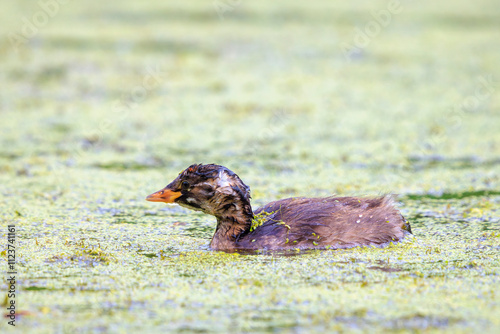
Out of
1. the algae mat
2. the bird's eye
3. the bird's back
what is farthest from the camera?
the bird's eye

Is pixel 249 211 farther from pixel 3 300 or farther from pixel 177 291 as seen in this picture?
Result: pixel 3 300

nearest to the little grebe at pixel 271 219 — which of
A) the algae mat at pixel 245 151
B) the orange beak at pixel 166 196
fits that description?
the orange beak at pixel 166 196

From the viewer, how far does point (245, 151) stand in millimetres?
8961

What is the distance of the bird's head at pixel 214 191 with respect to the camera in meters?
5.46

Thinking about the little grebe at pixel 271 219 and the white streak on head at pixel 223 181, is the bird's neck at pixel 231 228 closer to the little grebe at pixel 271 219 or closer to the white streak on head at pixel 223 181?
the little grebe at pixel 271 219

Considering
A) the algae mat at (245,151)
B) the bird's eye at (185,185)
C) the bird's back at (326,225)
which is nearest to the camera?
the algae mat at (245,151)

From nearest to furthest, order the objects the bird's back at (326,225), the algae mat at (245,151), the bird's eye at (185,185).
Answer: the algae mat at (245,151) < the bird's back at (326,225) < the bird's eye at (185,185)

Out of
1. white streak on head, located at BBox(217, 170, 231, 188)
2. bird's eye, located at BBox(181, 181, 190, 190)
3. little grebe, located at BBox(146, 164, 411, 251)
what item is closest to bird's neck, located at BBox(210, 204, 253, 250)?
little grebe, located at BBox(146, 164, 411, 251)

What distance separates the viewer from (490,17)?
16688 millimetres

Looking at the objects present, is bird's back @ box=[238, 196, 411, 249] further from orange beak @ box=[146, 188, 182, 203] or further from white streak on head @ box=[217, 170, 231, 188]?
orange beak @ box=[146, 188, 182, 203]

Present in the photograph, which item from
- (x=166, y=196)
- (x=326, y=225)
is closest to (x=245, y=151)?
(x=166, y=196)

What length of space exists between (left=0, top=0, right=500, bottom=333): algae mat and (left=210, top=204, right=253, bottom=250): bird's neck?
23 cm

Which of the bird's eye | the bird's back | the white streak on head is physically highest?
the white streak on head

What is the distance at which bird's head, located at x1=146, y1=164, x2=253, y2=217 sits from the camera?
5.46 metres
